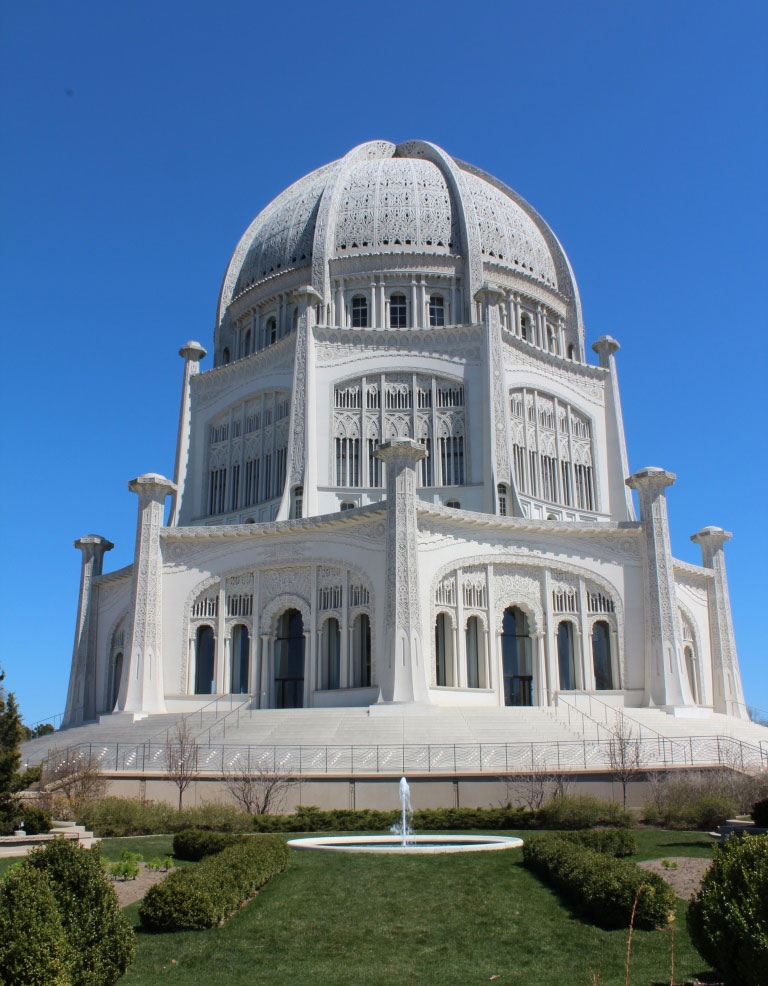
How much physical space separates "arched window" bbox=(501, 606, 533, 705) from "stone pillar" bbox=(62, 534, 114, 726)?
17966 millimetres

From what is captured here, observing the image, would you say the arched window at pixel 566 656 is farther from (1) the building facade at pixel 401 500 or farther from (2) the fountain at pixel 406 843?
(2) the fountain at pixel 406 843

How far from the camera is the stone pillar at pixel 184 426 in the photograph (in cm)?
4812

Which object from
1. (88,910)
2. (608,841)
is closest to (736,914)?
(88,910)

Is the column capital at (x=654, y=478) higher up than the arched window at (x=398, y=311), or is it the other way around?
the arched window at (x=398, y=311)

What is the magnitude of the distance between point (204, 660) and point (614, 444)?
23.7 meters

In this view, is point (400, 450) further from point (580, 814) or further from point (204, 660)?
point (580, 814)

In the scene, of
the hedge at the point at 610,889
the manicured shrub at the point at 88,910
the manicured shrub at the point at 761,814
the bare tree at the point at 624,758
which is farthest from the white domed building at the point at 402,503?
the manicured shrub at the point at 88,910

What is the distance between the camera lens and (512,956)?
1023cm

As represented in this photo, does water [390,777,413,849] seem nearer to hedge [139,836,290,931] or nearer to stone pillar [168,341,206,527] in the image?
hedge [139,836,290,931]

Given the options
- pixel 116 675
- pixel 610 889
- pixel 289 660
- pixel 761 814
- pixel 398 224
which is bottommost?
pixel 610 889

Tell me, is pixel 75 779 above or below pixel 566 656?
below

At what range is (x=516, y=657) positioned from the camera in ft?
122

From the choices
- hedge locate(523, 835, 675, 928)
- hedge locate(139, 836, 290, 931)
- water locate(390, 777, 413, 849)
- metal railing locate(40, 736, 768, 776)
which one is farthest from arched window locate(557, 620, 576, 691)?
hedge locate(139, 836, 290, 931)

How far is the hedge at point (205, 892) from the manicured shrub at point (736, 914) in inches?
231
